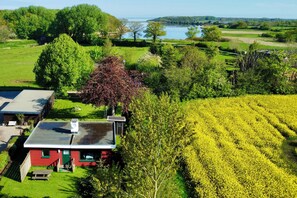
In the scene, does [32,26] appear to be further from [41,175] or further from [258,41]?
[41,175]

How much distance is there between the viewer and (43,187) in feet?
68.5

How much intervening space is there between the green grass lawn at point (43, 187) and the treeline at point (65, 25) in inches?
2911

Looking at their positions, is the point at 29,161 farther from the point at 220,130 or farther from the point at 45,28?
the point at 45,28

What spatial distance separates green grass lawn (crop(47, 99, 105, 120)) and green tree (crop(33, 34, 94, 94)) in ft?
6.01

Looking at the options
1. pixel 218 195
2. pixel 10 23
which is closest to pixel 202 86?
pixel 218 195

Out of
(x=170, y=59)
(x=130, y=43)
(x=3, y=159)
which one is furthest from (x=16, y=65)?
(x=3, y=159)

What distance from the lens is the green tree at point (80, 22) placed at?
305 feet

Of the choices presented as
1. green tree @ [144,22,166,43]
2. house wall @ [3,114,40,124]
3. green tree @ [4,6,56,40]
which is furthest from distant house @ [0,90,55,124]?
green tree @ [4,6,56,40]

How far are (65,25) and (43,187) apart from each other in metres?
82.9

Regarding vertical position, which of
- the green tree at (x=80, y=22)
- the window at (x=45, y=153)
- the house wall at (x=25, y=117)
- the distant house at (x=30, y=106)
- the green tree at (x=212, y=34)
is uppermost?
the green tree at (x=80, y=22)

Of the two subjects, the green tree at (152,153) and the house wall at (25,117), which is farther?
the house wall at (25,117)

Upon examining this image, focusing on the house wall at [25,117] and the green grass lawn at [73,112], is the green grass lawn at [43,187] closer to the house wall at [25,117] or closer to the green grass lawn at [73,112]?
the house wall at [25,117]

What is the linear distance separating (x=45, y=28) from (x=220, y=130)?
86.5 metres

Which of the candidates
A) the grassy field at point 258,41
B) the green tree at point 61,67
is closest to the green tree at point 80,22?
the grassy field at point 258,41
